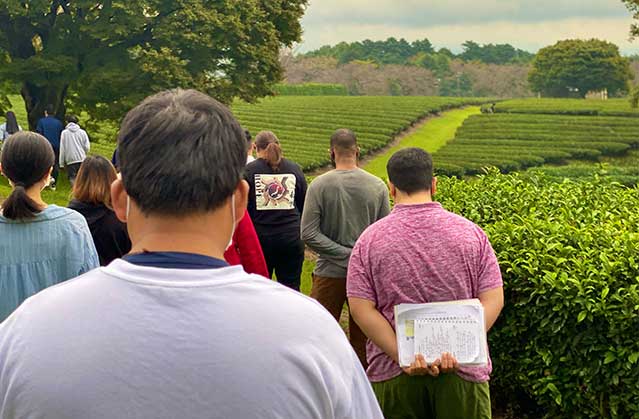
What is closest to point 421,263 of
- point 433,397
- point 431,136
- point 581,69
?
point 433,397

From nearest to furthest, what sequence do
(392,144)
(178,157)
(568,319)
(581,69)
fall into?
(178,157) → (568,319) → (392,144) → (581,69)

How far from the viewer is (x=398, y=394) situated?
3.40 m

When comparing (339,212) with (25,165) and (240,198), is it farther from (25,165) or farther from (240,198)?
(240,198)

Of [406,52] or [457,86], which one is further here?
[406,52]

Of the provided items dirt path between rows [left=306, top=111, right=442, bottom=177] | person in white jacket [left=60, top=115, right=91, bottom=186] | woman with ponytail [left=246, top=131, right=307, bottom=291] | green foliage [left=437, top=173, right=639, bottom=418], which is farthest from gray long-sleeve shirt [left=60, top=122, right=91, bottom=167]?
dirt path between rows [left=306, top=111, right=442, bottom=177]

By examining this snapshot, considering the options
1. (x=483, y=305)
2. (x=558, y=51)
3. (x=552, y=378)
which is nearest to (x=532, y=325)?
(x=552, y=378)

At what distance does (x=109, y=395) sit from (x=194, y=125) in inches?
20.2

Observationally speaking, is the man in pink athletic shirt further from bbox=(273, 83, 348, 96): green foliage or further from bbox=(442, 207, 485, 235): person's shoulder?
bbox=(273, 83, 348, 96): green foliage

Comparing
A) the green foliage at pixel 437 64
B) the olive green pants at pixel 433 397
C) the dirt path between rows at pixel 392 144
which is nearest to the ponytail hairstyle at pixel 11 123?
the dirt path between rows at pixel 392 144

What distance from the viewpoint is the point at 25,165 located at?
3.48 metres

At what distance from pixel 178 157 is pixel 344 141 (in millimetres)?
3889

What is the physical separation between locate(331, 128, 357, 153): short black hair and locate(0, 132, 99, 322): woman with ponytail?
2235 millimetres

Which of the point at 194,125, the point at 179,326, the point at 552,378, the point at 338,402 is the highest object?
the point at 194,125

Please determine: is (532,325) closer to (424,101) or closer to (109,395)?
(109,395)
